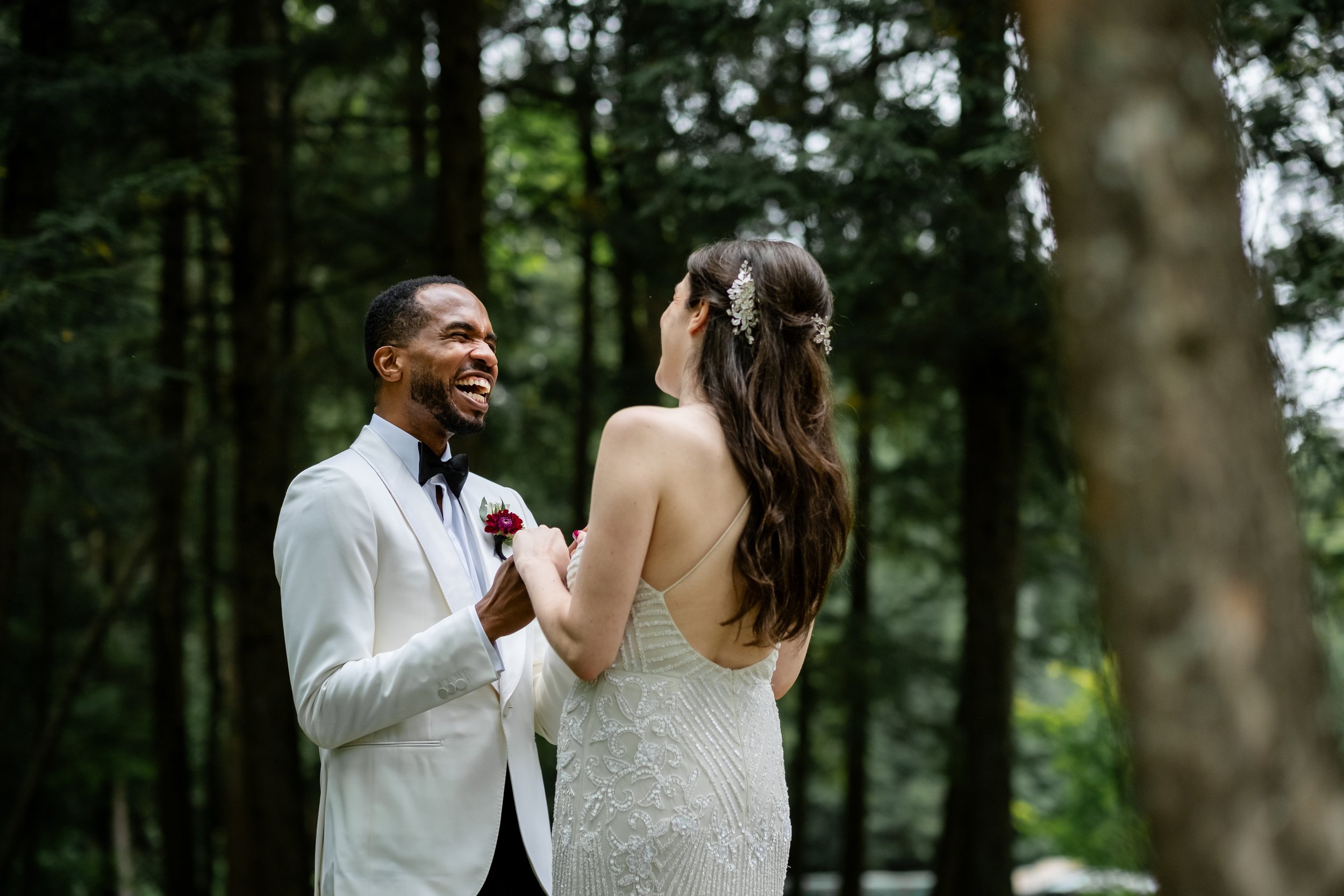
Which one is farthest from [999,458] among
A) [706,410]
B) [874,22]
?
[706,410]

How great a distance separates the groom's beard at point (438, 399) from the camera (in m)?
3.33

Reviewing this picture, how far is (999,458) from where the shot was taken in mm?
9961

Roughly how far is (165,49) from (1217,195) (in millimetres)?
8802

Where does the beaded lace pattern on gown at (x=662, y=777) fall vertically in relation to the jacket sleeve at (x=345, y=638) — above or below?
below

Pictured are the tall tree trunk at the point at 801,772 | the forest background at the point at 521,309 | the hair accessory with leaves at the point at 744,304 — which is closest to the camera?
the hair accessory with leaves at the point at 744,304

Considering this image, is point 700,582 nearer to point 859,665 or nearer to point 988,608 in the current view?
point 988,608

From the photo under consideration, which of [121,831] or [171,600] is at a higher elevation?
[171,600]

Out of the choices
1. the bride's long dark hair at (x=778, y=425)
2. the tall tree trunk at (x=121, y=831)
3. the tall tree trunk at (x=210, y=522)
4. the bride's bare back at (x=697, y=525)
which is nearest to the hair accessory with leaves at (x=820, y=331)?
the bride's long dark hair at (x=778, y=425)

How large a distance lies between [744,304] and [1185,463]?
151cm

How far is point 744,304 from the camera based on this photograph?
2641 mm

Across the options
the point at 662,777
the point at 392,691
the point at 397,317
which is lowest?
the point at 662,777

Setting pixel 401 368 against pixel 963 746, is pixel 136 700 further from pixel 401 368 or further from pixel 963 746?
pixel 401 368

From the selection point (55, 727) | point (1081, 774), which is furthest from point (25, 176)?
point (1081, 774)

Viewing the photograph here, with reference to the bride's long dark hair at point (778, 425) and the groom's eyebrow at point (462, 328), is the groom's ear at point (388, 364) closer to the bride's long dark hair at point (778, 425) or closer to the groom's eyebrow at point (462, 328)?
the groom's eyebrow at point (462, 328)
